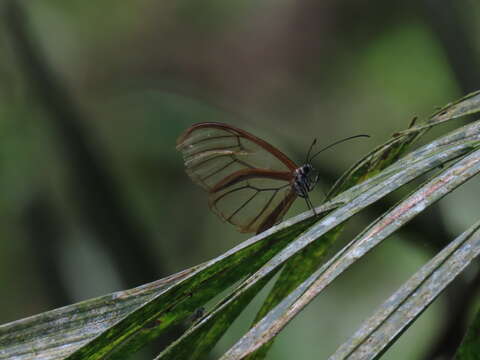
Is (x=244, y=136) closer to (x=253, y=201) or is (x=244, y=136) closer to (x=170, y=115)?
(x=253, y=201)

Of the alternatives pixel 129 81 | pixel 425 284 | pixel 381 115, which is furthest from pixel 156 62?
pixel 425 284

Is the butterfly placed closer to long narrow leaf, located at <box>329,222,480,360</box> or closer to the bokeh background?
long narrow leaf, located at <box>329,222,480,360</box>

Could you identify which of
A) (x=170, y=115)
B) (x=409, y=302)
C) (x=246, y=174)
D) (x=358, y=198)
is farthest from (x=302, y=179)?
(x=170, y=115)

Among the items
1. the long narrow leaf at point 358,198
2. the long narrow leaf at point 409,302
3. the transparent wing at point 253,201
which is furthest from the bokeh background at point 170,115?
the long narrow leaf at point 409,302

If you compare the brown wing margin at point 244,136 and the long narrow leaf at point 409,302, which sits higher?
the brown wing margin at point 244,136

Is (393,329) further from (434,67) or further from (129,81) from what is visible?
(129,81)

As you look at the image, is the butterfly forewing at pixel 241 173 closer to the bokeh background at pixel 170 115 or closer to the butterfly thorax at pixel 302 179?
the butterfly thorax at pixel 302 179
